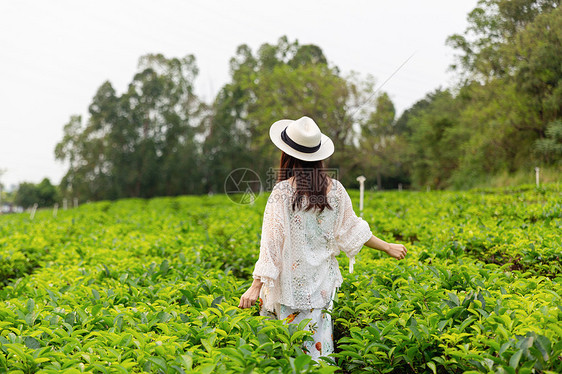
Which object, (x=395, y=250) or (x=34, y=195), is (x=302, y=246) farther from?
(x=34, y=195)

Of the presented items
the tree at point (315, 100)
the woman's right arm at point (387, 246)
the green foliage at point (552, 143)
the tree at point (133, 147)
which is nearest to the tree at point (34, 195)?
the tree at point (133, 147)

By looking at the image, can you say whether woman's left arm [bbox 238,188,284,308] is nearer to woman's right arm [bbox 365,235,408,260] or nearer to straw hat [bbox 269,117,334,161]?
straw hat [bbox 269,117,334,161]

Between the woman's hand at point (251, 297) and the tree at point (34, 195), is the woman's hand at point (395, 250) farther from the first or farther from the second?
the tree at point (34, 195)

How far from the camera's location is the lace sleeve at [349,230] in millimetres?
2471

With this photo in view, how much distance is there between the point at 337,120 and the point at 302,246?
20027mm

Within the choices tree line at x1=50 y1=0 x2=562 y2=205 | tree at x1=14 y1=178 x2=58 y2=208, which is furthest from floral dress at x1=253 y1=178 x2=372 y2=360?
tree at x1=14 y1=178 x2=58 y2=208

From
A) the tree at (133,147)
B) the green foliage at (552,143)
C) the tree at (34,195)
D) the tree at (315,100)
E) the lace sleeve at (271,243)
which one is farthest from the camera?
the tree at (34,195)

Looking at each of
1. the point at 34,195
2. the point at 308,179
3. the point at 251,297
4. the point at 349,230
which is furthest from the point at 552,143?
the point at 34,195

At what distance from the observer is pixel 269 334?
205cm

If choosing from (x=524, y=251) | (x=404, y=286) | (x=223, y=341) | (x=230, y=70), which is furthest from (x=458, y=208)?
(x=230, y=70)

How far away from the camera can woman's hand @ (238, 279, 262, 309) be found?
225 centimetres

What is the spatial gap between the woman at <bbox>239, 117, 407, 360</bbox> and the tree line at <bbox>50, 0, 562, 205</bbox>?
15869 millimetres

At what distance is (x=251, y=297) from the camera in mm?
2262

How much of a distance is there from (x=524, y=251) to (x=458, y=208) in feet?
12.6
